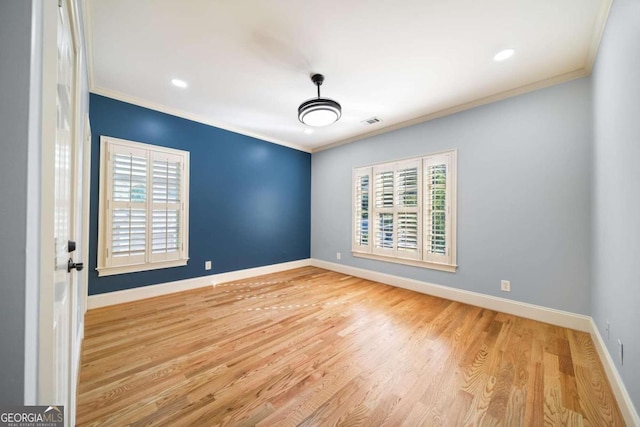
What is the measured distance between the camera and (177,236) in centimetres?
353

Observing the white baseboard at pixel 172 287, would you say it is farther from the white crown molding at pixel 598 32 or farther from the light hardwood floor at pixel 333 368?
the white crown molding at pixel 598 32

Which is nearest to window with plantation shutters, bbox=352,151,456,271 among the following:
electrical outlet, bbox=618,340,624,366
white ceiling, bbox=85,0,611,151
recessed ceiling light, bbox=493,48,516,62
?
white ceiling, bbox=85,0,611,151

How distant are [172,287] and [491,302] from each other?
14.1ft

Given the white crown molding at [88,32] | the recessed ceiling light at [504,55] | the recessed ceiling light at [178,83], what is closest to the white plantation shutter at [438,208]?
the recessed ceiling light at [504,55]

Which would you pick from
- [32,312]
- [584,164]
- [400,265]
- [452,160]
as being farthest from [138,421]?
[584,164]

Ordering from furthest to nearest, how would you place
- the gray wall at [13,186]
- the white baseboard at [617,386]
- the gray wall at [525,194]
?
the gray wall at [525,194], the white baseboard at [617,386], the gray wall at [13,186]

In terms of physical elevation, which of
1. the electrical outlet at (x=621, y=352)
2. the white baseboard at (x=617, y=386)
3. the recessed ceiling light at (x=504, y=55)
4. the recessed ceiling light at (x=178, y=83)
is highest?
the recessed ceiling light at (x=504, y=55)

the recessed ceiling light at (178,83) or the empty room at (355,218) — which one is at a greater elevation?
the recessed ceiling light at (178,83)

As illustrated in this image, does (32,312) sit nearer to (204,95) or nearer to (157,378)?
(157,378)

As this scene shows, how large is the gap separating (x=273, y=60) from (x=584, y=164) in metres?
3.31

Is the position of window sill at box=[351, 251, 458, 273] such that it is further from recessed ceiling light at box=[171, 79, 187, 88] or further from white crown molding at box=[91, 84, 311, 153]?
recessed ceiling light at box=[171, 79, 187, 88]

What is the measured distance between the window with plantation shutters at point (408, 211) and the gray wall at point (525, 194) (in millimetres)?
153

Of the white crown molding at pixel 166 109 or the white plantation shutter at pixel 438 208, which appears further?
the white plantation shutter at pixel 438 208

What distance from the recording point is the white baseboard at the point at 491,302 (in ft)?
8.13
